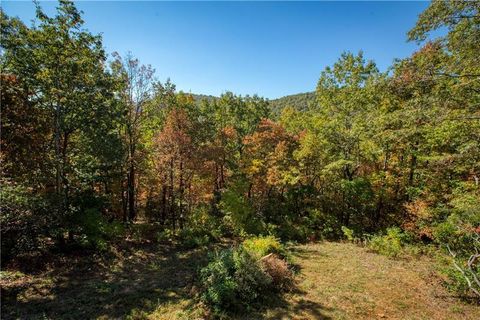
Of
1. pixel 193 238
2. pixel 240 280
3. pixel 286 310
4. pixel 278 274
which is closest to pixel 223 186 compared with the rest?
pixel 193 238

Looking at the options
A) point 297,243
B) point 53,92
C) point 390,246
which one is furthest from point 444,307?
point 53,92

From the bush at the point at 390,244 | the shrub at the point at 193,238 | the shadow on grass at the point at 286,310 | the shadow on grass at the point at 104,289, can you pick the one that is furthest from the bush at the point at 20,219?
the bush at the point at 390,244

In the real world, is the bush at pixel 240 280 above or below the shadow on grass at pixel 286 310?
above

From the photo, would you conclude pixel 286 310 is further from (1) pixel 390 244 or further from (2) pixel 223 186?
(2) pixel 223 186

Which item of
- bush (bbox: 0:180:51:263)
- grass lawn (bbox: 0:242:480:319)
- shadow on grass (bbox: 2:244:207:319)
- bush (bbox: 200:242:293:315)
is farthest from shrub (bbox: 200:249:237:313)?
bush (bbox: 0:180:51:263)

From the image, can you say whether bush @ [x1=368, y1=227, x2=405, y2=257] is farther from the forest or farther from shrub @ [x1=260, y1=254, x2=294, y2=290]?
shrub @ [x1=260, y1=254, x2=294, y2=290]

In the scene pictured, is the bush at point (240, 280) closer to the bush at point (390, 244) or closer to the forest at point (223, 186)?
the forest at point (223, 186)

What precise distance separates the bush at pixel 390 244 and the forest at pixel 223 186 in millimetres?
69

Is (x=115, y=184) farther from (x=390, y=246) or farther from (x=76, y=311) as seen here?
(x=390, y=246)

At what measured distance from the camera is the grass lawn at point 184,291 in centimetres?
730

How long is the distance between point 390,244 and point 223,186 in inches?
547

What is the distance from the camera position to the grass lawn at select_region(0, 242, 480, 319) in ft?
24.0

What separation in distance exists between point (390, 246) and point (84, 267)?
1416 cm

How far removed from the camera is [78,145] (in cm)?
1446
